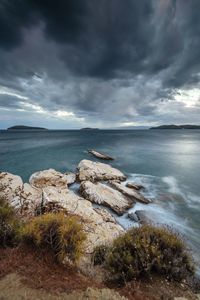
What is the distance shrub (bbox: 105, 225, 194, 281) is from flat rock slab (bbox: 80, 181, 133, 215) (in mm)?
8548

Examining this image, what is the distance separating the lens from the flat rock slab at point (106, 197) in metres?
13.8

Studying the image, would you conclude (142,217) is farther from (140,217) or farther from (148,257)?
(148,257)

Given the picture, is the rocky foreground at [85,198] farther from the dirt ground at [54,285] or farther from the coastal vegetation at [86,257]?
the dirt ground at [54,285]

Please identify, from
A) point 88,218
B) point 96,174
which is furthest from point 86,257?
point 96,174

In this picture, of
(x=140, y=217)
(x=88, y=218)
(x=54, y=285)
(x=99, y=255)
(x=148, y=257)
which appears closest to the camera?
(x=54, y=285)

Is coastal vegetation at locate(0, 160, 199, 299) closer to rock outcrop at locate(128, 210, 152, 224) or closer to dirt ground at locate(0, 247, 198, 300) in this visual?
dirt ground at locate(0, 247, 198, 300)

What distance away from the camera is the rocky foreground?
8.32 metres

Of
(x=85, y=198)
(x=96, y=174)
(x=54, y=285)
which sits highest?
(x=54, y=285)

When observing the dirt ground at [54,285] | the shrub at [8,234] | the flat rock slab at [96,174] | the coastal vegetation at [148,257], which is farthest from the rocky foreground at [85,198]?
the shrub at [8,234]

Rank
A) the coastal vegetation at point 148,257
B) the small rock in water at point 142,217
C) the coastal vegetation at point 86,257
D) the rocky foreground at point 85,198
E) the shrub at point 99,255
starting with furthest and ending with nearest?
the small rock in water at point 142,217, the rocky foreground at point 85,198, the shrub at point 99,255, the coastal vegetation at point 148,257, the coastal vegetation at point 86,257

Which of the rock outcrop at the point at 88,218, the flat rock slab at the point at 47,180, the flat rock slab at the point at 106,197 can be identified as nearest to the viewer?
the rock outcrop at the point at 88,218

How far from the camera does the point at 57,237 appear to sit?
15.0 feet

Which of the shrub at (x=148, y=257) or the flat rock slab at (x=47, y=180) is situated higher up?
the shrub at (x=148, y=257)

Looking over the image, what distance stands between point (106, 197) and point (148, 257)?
33.5ft
